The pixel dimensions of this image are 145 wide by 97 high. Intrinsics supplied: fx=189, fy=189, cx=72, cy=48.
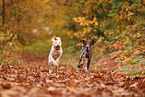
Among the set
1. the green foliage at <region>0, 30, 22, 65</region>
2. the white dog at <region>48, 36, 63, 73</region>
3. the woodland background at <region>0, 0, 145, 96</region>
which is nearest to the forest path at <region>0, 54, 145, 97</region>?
the white dog at <region>48, 36, 63, 73</region>

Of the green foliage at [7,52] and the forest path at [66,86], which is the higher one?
the green foliage at [7,52]

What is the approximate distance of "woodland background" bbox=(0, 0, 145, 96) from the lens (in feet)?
32.6

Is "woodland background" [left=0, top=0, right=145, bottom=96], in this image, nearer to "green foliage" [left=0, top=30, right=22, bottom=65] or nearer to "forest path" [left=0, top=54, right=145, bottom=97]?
"green foliage" [left=0, top=30, right=22, bottom=65]

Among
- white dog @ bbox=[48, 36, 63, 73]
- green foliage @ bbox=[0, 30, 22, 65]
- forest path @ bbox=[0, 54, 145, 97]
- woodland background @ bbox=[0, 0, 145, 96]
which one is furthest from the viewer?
woodland background @ bbox=[0, 0, 145, 96]

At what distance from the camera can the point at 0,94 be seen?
9.74 ft

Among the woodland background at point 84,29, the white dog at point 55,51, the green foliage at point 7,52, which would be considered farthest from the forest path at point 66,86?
the green foliage at point 7,52

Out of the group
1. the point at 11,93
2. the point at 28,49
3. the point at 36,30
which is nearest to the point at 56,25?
the point at 36,30

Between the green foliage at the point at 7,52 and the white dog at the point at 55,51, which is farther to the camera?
the green foliage at the point at 7,52

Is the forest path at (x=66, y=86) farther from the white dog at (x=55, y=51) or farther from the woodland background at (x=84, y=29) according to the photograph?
the woodland background at (x=84, y=29)

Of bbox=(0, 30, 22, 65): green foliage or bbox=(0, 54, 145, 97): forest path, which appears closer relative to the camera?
bbox=(0, 54, 145, 97): forest path

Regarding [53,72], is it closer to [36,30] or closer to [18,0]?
[18,0]

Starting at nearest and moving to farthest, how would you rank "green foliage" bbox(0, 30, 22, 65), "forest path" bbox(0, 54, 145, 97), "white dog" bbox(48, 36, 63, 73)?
"forest path" bbox(0, 54, 145, 97)
"white dog" bbox(48, 36, 63, 73)
"green foliage" bbox(0, 30, 22, 65)

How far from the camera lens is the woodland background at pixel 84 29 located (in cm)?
995

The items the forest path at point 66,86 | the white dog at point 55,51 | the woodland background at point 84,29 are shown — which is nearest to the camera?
the forest path at point 66,86
